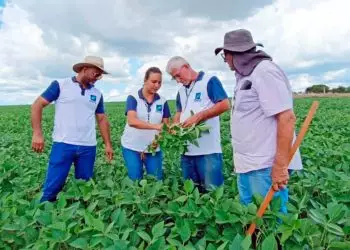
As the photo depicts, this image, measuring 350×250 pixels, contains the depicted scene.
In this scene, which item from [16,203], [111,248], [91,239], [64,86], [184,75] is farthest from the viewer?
[64,86]

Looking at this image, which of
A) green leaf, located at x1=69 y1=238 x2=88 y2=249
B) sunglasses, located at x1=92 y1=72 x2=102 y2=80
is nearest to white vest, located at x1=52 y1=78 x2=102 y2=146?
sunglasses, located at x1=92 y1=72 x2=102 y2=80

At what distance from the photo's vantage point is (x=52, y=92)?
3711mm

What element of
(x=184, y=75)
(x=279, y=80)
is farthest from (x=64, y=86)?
(x=279, y=80)

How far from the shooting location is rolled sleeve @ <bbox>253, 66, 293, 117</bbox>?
2.29 m

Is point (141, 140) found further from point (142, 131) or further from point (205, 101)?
point (205, 101)

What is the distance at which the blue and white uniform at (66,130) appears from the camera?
3.71 metres

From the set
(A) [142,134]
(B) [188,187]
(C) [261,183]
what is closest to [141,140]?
(A) [142,134]

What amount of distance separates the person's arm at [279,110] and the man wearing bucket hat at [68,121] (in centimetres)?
182

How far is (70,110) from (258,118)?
191 centimetres

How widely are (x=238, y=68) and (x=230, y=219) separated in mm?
884

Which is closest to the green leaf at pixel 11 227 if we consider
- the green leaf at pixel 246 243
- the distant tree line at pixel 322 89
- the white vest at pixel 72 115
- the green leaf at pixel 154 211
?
the green leaf at pixel 154 211

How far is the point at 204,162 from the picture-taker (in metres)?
3.48

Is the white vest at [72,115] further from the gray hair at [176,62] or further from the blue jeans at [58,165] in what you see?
the gray hair at [176,62]

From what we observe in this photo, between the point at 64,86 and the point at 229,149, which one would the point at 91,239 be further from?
the point at 229,149
